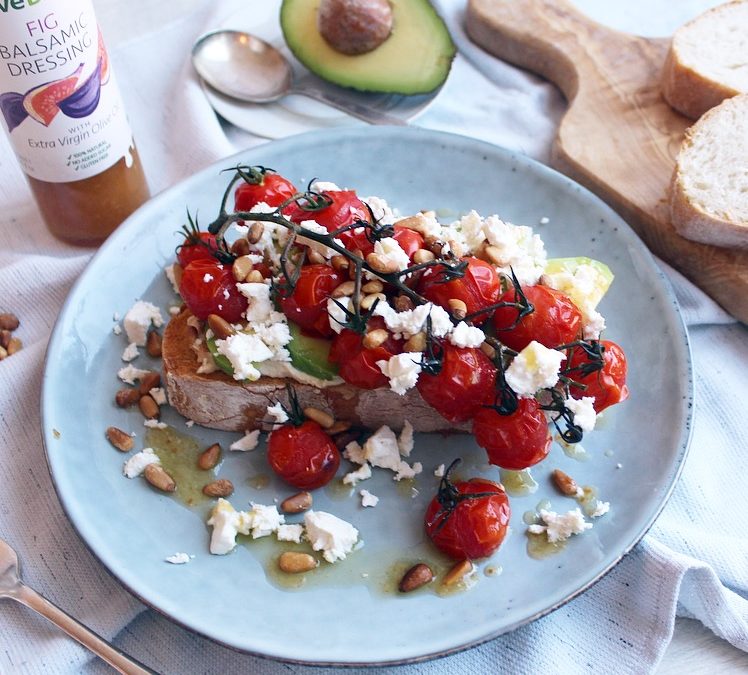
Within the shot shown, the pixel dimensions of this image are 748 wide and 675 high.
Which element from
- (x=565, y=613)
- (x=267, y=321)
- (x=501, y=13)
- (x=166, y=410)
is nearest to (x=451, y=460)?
(x=565, y=613)

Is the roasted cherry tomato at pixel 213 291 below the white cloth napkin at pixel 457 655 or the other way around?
the other way around

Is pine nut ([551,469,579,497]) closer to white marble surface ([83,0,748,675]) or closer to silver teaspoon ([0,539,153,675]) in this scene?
silver teaspoon ([0,539,153,675])

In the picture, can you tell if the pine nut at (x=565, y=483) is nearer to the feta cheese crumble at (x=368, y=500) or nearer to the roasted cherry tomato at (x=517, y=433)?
the roasted cherry tomato at (x=517, y=433)

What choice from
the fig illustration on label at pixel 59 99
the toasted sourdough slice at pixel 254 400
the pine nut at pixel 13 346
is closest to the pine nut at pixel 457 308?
the toasted sourdough slice at pixel 254 400

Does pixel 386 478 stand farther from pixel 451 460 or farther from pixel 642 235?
pixel 642 235

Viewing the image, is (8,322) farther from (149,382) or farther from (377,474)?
(377,474)

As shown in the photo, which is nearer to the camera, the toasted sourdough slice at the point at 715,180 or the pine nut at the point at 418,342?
the pine nut at the point at 418,342

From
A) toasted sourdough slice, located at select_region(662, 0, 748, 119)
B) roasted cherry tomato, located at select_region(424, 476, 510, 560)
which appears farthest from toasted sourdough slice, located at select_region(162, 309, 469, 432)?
toasted sourdough slice, located at select_region(662, 0, 748, 119)
